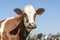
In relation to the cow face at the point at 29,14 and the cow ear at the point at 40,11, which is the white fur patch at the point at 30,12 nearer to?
the cow face at the point at 29,14

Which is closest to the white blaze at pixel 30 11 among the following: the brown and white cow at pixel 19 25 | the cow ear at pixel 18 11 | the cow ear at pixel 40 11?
the brown and white cow at pixel 19 25

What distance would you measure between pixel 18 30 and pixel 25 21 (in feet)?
2.03

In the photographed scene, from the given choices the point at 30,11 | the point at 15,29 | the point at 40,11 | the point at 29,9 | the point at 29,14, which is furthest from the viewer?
the point at 40,11

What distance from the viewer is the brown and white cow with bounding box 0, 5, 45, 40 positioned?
34.8 feet

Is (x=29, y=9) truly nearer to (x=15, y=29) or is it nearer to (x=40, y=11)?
(x=40, y=11)

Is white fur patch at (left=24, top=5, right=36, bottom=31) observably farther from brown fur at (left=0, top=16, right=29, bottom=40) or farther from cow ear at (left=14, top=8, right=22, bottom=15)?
brown fur at (left=0, top=16, right=29, bottom=40)

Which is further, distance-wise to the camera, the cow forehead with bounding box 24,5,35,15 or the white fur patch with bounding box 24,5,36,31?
the cow forehead with bounding box 24,5,35,15

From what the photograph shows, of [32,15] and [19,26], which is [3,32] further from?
[32,15]

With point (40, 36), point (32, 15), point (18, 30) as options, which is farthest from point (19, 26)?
point (40, 36)

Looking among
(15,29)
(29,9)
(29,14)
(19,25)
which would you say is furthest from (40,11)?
(15,29)

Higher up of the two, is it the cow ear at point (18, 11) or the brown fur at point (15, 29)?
the cow ear at point (18, 11)

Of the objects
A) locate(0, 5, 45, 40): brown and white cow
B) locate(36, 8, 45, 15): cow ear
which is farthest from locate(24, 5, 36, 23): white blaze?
locate(36, 8, 45, 15): cow ear

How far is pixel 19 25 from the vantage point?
36.2 feet

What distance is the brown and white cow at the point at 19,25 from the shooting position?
10.6 meters
